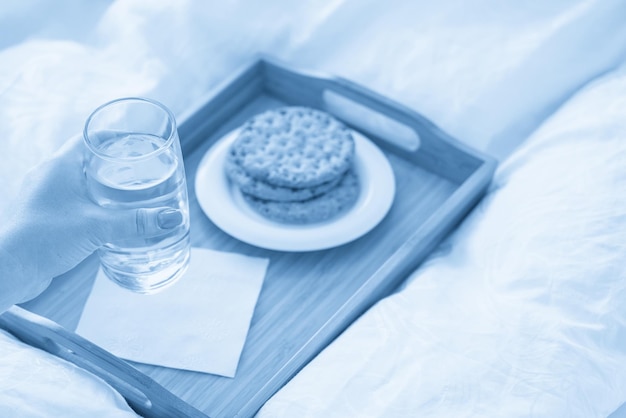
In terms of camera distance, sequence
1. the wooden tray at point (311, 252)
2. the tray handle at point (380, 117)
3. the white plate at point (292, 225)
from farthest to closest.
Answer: the tray handle at point (380, 117) → the white plate at point (292, 225) → the wooden tray at point (311, 252)

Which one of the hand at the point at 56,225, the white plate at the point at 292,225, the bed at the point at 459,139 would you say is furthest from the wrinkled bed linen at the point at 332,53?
the hand at the point at 56,225

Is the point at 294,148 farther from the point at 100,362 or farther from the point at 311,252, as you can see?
the point at 100,362

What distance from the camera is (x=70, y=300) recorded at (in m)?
0.93

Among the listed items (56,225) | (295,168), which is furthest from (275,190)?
(56,225)

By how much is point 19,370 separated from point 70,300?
0.57 ft

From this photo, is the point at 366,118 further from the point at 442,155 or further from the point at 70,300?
the point at 70,300

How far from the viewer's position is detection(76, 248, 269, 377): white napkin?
87 centimetres

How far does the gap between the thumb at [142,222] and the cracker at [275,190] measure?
0.20 metres

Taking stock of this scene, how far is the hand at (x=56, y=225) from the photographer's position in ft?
2.47

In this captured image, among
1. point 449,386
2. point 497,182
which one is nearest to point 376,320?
point 449,386

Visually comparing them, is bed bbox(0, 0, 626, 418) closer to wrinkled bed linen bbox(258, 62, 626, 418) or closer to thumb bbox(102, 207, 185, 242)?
wrinkled bed linen bbox(258, 62, 626, 418)

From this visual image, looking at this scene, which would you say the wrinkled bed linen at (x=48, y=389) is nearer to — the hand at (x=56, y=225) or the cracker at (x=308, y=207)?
the hand at (x=56, y=225)

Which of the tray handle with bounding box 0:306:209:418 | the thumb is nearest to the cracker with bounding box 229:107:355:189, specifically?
the thumb

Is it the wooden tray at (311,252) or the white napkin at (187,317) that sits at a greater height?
the wooden tray at (311,252)
